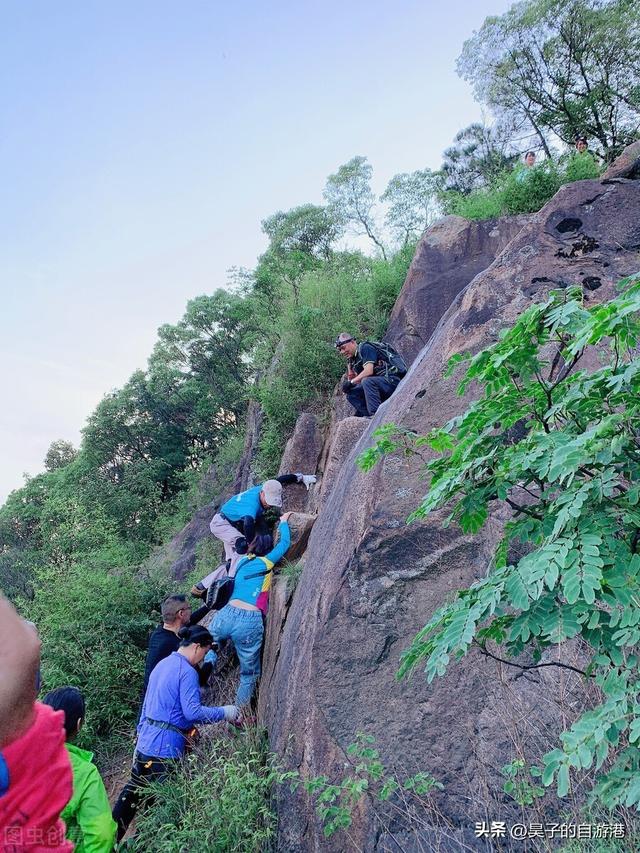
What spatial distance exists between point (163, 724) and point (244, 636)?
5.14ft

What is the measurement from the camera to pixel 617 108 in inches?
768

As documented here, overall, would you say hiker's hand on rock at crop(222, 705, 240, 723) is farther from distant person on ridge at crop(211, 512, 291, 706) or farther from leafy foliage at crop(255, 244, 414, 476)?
leafy foliage at crop(255, 244, 414, 476)

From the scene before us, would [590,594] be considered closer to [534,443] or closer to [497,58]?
[534,443]

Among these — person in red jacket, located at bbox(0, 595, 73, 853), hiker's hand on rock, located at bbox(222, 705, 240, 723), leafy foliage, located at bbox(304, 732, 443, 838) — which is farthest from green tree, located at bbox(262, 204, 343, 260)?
person in red jacket, located at bbox(0, 595, 73, 853)

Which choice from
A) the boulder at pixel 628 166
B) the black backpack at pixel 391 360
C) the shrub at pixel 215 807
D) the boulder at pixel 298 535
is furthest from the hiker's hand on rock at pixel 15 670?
the boulder at pixel 628 166

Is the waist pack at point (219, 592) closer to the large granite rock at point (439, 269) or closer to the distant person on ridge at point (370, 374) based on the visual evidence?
the distant person on ridge at point (370, 374)

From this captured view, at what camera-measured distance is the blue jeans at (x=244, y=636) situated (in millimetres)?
6172

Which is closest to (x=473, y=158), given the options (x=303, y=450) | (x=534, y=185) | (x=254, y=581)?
(x=534, y=185)

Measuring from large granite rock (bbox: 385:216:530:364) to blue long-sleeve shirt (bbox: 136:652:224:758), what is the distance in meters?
8.01

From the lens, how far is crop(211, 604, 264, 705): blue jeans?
617 cm

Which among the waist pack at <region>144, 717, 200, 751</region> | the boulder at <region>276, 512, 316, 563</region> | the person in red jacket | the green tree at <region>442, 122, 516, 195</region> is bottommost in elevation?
the waist pack at <region>144, 717, 200, 751</region>

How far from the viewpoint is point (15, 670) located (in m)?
1.33

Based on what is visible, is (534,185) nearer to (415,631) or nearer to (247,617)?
(247,617)

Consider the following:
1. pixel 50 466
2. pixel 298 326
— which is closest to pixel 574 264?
pixel 298 326
